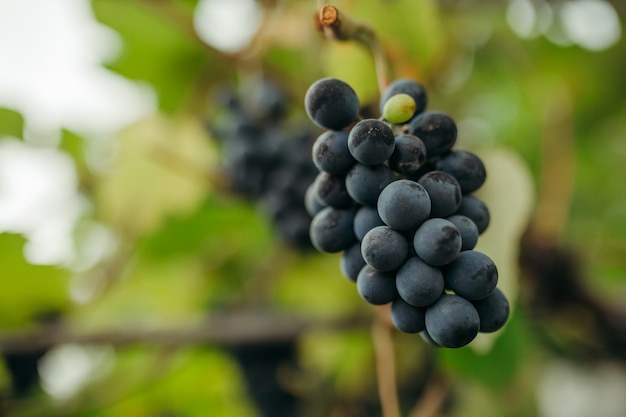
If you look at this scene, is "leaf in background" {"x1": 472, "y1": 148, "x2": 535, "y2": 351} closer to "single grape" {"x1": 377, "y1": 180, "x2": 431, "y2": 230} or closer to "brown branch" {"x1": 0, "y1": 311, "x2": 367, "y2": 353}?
"single grape" {"x1": 377, "y1": 180, "x2": 431, "y2": 230}

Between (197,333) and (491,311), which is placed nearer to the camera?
(491,311)

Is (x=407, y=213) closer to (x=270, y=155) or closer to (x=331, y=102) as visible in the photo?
(x=331, y=102)

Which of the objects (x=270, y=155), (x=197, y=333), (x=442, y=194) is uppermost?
(x=442, y=194)

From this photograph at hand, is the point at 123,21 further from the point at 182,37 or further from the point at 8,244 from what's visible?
the point at 8,244

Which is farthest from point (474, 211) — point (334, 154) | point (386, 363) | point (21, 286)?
point (21, 286)

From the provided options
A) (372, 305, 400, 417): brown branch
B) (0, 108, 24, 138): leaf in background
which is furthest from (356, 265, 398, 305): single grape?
(0, 108, 24, 138): leaf in background

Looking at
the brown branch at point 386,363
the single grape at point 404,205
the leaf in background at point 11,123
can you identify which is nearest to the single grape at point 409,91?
the single grape at point 404,205

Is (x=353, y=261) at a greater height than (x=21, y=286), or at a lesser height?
greater
